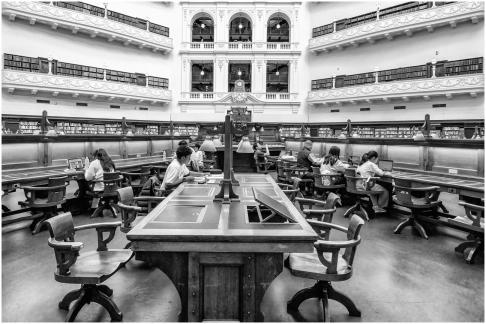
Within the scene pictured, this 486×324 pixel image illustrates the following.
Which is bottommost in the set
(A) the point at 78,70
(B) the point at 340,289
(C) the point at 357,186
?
(B) the point at 340,289

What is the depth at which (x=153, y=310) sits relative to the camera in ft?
7.62

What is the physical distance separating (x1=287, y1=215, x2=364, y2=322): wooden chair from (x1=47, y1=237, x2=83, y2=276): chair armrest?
145 cm

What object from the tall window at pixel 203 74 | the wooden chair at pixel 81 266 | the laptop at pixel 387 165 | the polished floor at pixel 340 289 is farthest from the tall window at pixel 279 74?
the wooden chair at pixel 81 266

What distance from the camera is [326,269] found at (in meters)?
2.18

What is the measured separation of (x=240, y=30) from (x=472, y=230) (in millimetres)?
18330

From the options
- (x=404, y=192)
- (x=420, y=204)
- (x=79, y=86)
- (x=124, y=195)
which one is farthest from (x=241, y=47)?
(x=124, y=195)

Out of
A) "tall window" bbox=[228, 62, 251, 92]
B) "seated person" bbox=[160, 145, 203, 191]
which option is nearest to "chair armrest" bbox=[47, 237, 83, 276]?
"seated person" bbox=[160, 145, 203, 191]

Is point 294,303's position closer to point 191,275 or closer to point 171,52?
point 191,275

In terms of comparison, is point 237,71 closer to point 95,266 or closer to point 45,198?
point 45,198

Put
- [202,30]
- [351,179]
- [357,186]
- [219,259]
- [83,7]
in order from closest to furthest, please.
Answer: [219,259] → [351,179] → [357,186] → [83,7] → [202,30]

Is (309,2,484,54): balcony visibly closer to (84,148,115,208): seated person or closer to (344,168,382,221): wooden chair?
(344,168,382,221): wooden chair

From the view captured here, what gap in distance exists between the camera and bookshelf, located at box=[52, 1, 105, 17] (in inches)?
496

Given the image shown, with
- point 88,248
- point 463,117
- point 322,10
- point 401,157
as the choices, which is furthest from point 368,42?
point 88,248

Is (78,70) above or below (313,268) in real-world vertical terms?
above
